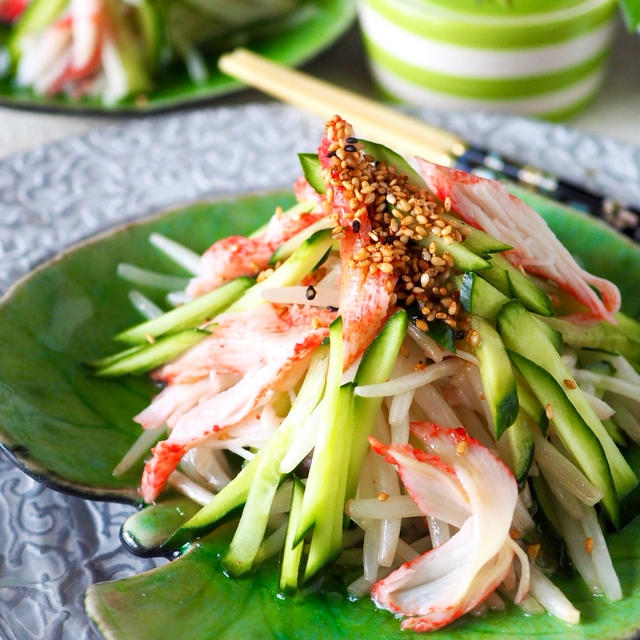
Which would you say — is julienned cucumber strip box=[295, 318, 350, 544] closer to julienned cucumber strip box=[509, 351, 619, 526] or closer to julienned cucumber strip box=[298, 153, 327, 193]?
julienned cucumber strip box=[509, 351, 619, 526]

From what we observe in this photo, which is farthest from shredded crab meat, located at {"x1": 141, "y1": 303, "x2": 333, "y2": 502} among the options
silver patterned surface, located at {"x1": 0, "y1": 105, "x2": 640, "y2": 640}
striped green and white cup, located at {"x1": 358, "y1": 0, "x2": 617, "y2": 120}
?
striped green and white cup, located at {"x1": 358, "y1": 0, "x2": 617, "y2": 120}

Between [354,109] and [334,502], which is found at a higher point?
[354,109]

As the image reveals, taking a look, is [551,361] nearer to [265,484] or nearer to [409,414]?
[409,414]

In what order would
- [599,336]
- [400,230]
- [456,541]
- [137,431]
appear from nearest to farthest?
[456,541]
[400,230]
[599,336]
[137,431]

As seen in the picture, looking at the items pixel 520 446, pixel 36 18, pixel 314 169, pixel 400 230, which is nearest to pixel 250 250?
pixel 314 169

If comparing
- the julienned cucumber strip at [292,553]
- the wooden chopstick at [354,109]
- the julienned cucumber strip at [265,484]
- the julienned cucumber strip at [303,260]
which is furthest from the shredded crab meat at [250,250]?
the wooden chopstick at [354,109]
